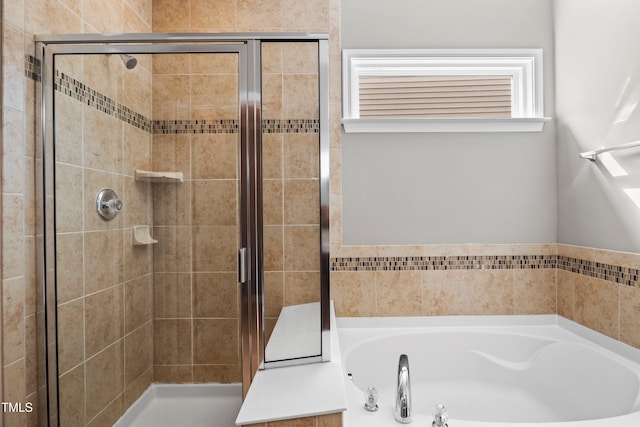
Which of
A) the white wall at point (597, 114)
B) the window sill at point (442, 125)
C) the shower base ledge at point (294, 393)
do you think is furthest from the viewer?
the window sill at point (442, 125)

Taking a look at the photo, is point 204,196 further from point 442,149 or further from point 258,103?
point 442,149

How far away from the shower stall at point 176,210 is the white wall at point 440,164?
844 mm

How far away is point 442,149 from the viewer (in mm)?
2271

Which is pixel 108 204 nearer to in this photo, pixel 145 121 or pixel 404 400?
pixel 145 121

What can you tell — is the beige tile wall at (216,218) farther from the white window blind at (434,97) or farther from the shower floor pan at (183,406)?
the white window blind at (434,97)

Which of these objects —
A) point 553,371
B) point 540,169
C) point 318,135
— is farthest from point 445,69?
point 553,371

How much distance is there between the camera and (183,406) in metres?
1.47

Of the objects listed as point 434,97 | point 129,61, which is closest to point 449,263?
point 434,97

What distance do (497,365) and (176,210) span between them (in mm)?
1823

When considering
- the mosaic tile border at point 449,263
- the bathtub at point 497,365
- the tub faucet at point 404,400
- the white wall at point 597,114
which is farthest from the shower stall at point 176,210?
the white wall at point 597,114

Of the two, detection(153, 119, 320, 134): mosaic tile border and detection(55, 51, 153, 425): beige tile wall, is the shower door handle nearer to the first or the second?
detection(55, 51, 153, 425): beige tile wall

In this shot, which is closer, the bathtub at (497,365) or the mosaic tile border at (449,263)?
the bathtub at (497,365)

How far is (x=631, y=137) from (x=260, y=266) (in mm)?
1682

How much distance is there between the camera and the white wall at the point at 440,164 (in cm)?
228
